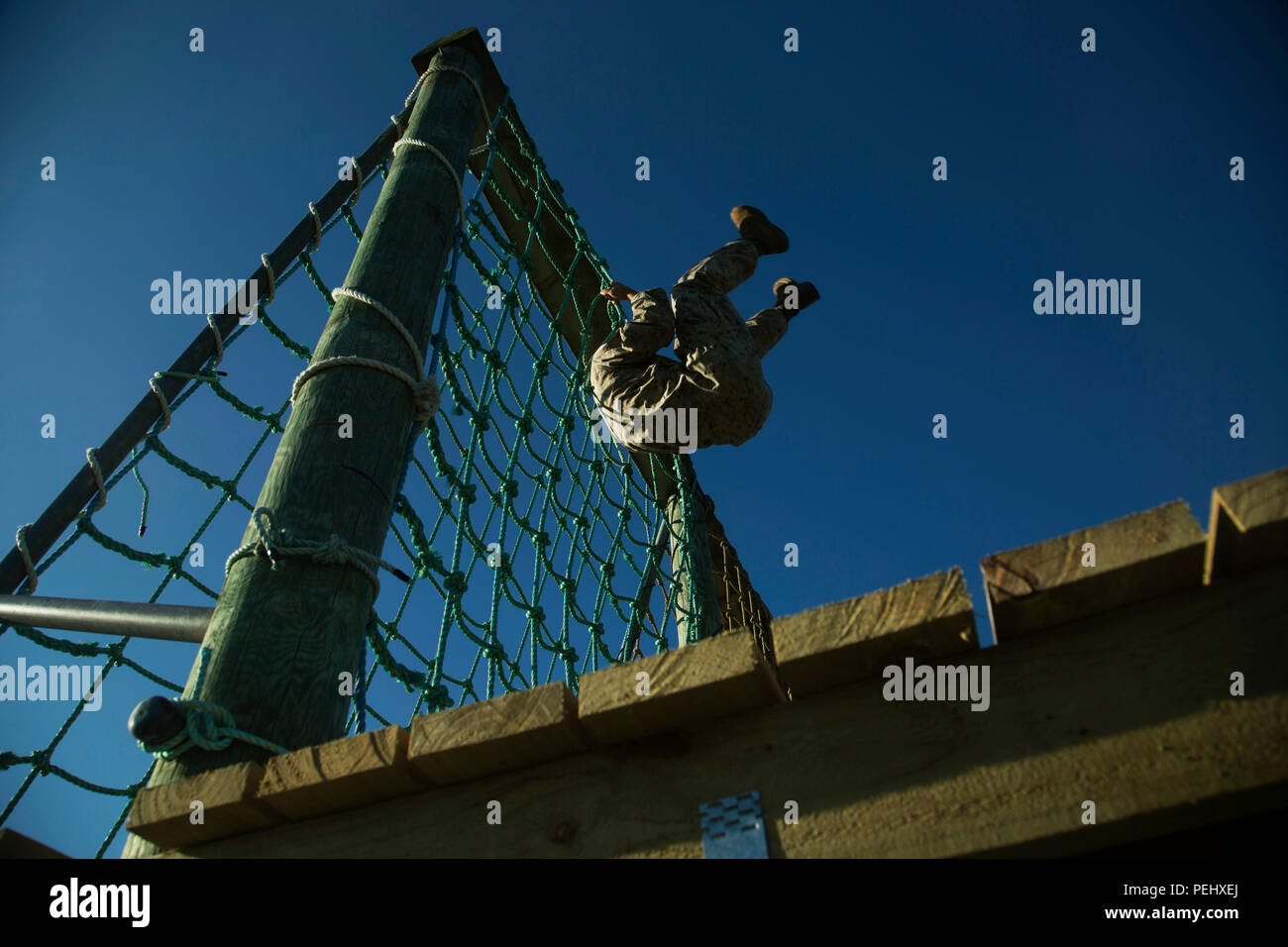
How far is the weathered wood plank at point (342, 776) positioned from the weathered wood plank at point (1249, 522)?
0.85m

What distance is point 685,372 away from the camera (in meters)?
2.19

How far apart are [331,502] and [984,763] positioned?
108 centimetres

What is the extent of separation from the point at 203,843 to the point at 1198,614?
1116 mm

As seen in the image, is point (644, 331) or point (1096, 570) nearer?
point (1096, 570)

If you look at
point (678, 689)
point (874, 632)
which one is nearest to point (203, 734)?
point (678, 689)

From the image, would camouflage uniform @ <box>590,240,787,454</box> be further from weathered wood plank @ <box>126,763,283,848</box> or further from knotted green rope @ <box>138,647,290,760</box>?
weathered wood plank @ <box>126,763,283,848</box>

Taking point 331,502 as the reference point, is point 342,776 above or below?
below

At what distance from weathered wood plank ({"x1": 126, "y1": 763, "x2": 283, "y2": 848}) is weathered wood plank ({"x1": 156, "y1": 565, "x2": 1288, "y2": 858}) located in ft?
0.45

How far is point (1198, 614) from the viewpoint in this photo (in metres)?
0.85

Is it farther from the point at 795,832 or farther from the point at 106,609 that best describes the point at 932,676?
the point at 106,609

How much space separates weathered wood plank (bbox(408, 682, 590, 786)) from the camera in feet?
3.22

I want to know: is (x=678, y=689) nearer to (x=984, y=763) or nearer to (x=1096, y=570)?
(x=984, y=763)

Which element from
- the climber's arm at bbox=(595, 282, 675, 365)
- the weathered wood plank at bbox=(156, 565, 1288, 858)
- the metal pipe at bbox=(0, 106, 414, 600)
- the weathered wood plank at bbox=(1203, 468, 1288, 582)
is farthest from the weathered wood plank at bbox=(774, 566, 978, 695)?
the metal pipe at bbox=(0, 106, 414, 600)
